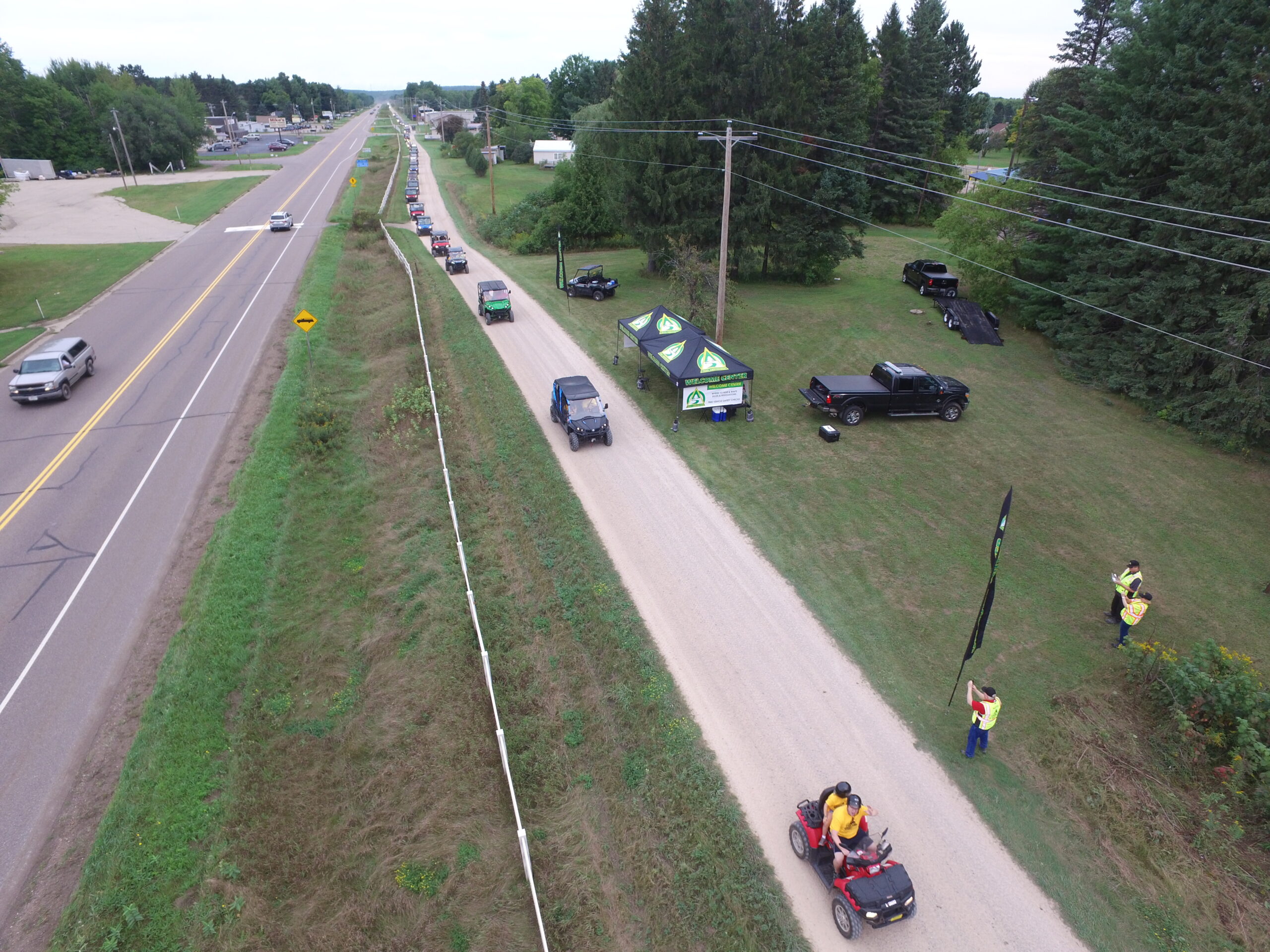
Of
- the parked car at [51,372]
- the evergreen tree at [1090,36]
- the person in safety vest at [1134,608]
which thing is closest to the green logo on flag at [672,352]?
the person in safety vest at [1134,608]

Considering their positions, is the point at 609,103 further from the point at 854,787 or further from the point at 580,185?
the point at 854,787

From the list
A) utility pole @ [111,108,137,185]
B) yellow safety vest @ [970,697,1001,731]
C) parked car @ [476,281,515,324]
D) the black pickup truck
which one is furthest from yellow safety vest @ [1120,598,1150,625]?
utility pole @ [111,108,137,185]

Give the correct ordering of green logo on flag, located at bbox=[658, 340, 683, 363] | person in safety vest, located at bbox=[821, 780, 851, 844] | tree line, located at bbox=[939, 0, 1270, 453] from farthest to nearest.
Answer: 1. green logo on flag, located at bbox=[658, 340, 683, 363]
2. tree line, located at bbox=[939, 0, 1270, 453]
3. person in safety vest, located at bbox=[821, 780, 851, 844]

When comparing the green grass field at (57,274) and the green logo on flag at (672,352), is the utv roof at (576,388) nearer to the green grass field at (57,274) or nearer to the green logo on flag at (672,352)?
the green logo on flag at (672,352)

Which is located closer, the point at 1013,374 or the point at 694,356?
the point at 694,356

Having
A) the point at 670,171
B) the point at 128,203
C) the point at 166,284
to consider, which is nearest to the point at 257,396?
the point at 166,284

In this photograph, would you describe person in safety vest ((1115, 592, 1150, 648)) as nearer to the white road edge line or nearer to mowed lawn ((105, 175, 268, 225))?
the white road edge line
